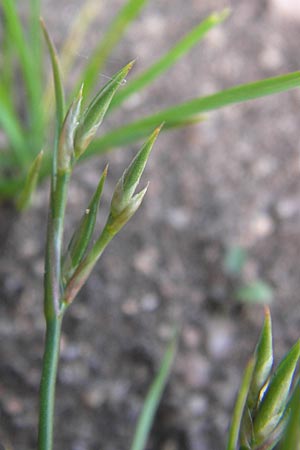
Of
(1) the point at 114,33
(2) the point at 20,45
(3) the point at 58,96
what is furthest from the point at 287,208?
(3) the point at 58,96

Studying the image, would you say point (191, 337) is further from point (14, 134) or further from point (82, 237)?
point (82, 237)

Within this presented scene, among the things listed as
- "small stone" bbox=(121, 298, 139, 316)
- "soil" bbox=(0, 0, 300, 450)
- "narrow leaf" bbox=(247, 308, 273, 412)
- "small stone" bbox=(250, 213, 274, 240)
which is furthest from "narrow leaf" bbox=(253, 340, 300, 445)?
"small stone" bbox=(250, 213, 274, 240)

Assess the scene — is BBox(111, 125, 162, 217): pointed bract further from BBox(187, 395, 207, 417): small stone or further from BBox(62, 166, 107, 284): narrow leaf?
BBox(187, 395, 207, 417): small stone

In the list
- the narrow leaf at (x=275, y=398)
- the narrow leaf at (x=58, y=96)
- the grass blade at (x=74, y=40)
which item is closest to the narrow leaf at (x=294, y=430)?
the narrow leaf at (x=275, y=398)

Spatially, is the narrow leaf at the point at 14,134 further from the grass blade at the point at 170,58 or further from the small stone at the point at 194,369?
the small stone at the point at 194,369

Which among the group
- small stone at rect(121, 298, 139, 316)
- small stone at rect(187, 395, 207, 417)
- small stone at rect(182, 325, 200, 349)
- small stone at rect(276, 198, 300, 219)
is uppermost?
small stone at rect(121, 298, 139, 316)

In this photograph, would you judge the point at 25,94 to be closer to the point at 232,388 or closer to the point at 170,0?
the point at 170,0
